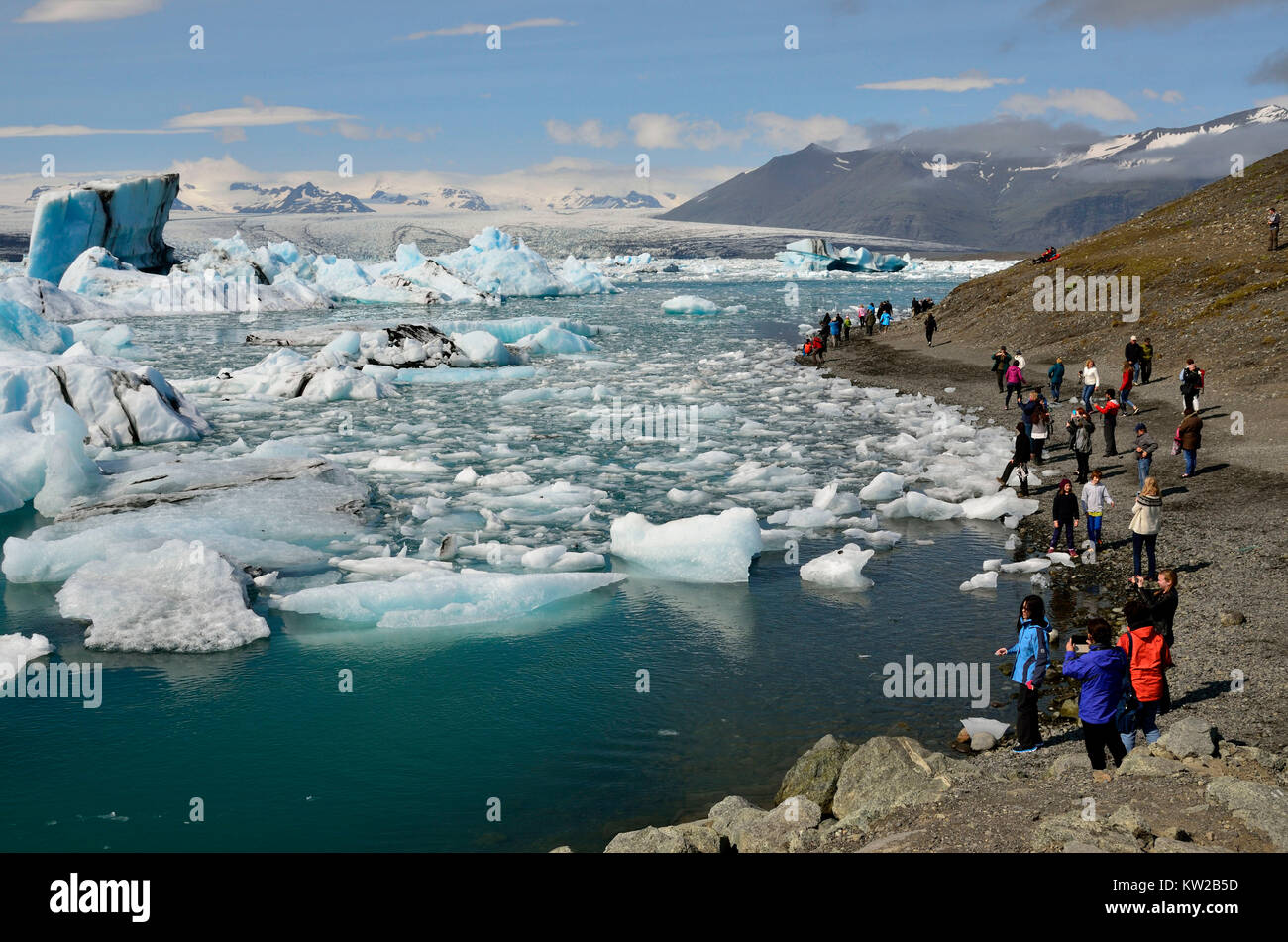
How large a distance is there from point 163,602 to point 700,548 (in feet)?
26.4

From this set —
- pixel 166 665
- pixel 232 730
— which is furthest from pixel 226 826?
pixel 166 665

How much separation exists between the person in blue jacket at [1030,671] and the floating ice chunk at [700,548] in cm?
587

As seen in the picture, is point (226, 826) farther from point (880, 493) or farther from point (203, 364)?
point (203, 364)

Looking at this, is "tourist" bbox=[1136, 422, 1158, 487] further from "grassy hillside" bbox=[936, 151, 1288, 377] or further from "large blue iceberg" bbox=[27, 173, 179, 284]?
"large blue iceberg" bbox=[27, 173, 179, 284]

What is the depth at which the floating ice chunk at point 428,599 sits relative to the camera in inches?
543

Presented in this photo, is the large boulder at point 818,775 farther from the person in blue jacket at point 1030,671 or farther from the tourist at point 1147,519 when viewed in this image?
the tourist at point 1147,519

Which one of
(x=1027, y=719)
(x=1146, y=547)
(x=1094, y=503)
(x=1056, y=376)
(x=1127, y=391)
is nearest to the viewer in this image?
(x=1027, y=719)

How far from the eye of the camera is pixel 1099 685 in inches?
334

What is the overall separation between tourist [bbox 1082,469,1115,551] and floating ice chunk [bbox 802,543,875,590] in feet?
11.6

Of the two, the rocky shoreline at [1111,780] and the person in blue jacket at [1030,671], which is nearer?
the rocky shoreline at [1111,780]

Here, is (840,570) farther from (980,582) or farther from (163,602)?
(163,602)

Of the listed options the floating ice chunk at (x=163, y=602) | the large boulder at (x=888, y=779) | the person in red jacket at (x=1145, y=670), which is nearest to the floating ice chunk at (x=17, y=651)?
the floating ice chunk at (x=163, y=602)

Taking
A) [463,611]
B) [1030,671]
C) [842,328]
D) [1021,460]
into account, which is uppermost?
[842,328]

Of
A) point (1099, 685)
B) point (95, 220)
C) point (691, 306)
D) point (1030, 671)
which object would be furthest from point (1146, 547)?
point (95, 220)
